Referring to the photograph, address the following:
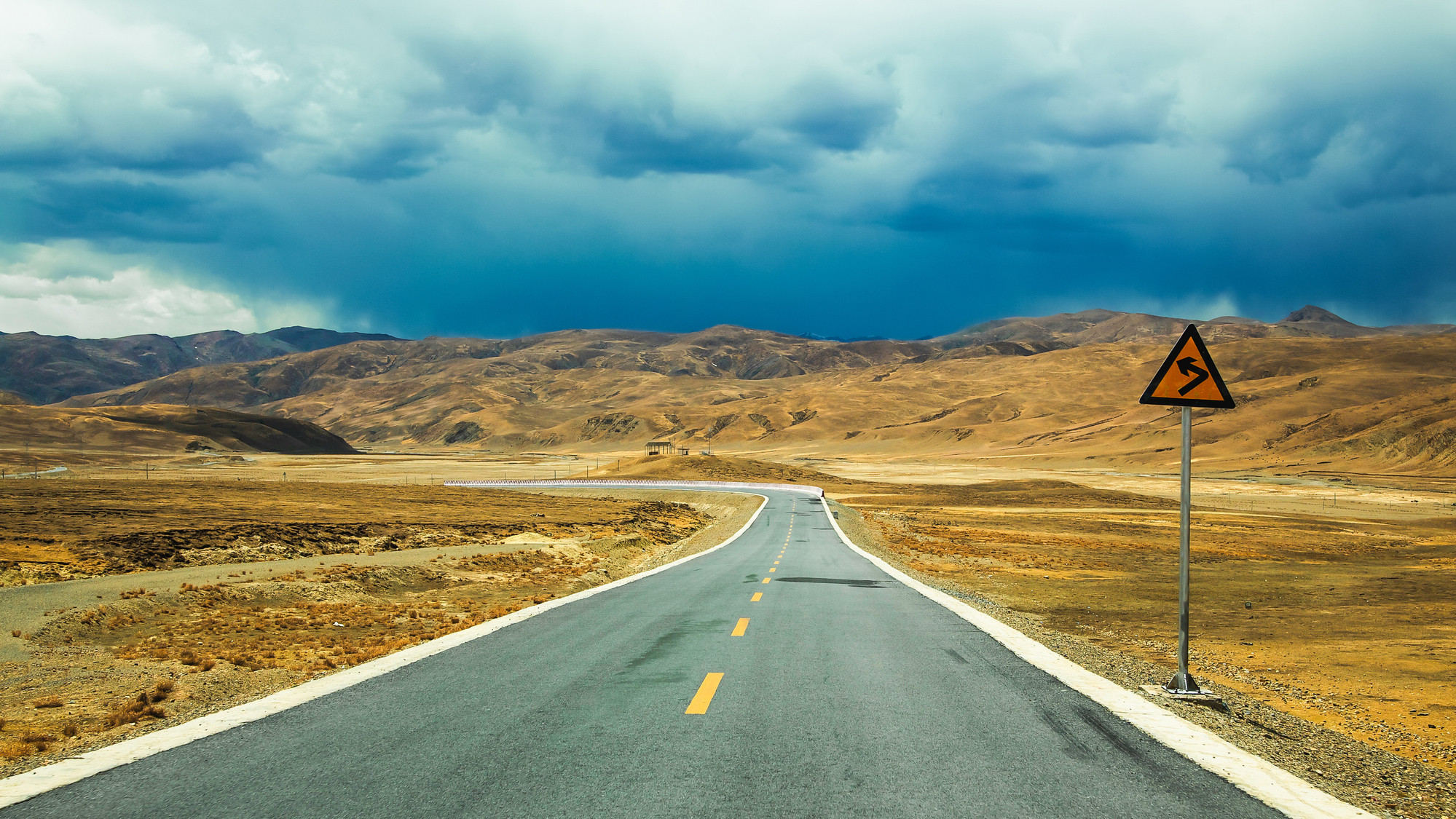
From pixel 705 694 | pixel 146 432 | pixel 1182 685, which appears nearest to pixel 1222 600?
pixel 1182 685

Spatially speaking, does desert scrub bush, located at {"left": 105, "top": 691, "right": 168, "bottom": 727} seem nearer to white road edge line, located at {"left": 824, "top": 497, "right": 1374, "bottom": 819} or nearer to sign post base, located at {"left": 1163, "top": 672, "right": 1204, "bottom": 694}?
white road edge line, located at {"left": 824, "top": 497, "right": 1374, "bottom": 819}

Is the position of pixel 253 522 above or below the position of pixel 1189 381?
below

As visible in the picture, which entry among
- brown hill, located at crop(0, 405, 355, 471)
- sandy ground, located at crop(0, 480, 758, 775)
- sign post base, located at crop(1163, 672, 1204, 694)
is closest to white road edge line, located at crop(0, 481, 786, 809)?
sandy ground, located at crop(0, 480, 758, 775)

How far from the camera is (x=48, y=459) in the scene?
111m

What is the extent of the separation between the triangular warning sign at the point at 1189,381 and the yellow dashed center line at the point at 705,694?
4.97 metres

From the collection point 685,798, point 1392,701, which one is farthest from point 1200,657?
point 685,798

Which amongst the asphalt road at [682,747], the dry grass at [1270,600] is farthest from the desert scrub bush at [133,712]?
the dry grass at [1270,600]

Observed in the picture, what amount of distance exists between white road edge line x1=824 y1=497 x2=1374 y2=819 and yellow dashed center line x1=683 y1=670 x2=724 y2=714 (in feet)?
11.3

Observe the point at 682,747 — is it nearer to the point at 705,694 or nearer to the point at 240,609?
the point at 705,694

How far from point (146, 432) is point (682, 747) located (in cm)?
18877

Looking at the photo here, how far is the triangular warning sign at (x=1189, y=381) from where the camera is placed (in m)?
8.24

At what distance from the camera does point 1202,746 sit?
643cm

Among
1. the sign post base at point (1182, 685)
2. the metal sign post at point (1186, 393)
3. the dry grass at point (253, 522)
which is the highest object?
the metal sign post at point (1186, 393)

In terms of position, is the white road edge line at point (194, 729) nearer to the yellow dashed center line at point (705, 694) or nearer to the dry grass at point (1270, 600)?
the yellow dashed center line at point (705, 694)
